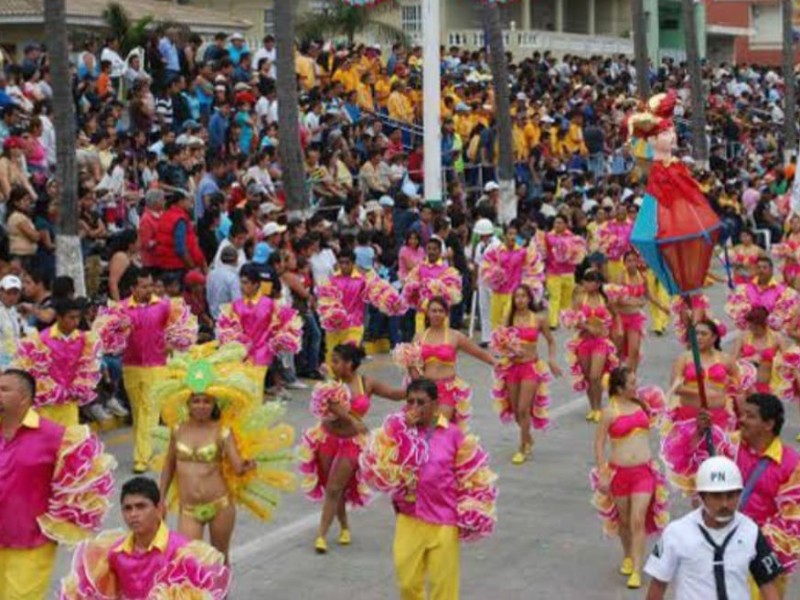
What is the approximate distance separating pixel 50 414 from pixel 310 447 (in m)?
2.39

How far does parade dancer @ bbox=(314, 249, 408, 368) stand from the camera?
1861 centimetres

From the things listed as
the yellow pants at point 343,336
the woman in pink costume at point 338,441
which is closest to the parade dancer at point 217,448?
the woman in pink costume at point 338,441

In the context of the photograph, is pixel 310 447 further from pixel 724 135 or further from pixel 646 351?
pixel 724 135

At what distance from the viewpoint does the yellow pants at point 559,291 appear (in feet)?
78.9

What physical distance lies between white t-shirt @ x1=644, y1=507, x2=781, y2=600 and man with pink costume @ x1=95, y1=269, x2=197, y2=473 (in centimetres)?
803

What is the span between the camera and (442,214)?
24000 mm

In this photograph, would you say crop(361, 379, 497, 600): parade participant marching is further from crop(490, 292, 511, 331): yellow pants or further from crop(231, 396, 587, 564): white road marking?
crop(490, 292, 511, 331): yellow pants

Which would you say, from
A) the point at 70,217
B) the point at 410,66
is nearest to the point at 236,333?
the point at 70,217

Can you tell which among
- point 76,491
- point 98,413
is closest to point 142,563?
point 76,491

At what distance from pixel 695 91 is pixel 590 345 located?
21.5 m

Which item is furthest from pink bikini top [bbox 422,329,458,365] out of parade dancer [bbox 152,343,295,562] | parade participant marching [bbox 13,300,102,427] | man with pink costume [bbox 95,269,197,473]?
parade dancer [bbox 152,343,295,562]

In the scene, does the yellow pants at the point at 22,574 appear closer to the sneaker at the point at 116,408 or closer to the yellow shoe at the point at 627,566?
the yellow shoe at the point at 627,566

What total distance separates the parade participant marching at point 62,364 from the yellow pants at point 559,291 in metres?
10.8

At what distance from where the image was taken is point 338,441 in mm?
12852
